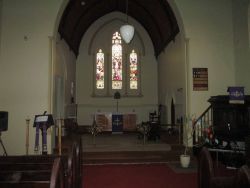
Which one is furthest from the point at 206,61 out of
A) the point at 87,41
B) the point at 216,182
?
the point at 87,41

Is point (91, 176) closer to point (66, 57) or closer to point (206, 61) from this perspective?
point (206, 61)

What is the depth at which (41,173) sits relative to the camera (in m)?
3.07

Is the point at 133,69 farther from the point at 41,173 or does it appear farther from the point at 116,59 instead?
the point at 41,173

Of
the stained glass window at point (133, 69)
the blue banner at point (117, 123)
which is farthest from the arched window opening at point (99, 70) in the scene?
the blue banner at point (117, 123)

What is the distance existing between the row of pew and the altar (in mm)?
9199

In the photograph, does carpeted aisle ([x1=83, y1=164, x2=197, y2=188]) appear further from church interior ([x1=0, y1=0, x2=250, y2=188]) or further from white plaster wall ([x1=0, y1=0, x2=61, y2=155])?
white plaster wall ([x1=0, y1=0, x2=61, y2=155])

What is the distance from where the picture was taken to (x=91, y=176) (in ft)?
18.5

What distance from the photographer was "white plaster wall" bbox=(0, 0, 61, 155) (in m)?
6.96

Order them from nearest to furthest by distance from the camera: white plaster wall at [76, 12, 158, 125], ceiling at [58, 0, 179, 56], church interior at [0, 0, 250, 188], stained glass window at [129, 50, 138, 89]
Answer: church interior at [0, 0, 250, 188], ceiling at [58, 0, 179, 56], white plaster wall at [76, 12, 158, 125], stained glass window at [129, 50, 138, 89]

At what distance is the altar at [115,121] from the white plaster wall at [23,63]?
20.8 feet

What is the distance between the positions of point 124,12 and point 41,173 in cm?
1220

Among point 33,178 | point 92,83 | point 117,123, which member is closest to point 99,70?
point 92,83

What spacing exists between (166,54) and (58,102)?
5033mm

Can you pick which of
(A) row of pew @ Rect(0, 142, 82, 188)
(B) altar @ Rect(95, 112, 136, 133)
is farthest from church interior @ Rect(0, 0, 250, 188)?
(B) altar @ Rect(95, 112, 136, 133)
